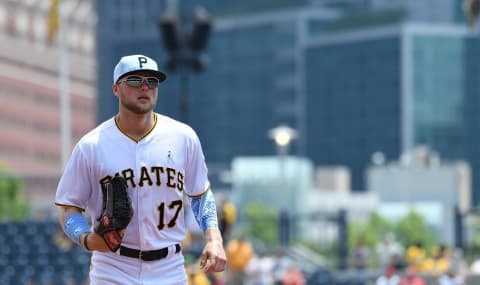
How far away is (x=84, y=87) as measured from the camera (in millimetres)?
178000

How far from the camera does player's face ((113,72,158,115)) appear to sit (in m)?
6.30

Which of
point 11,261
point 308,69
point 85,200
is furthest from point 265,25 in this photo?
point 85,200

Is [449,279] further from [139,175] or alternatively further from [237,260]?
[139,175]

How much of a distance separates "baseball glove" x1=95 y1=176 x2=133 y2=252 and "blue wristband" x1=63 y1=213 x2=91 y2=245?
0.24 m

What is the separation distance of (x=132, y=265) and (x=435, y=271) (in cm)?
1376

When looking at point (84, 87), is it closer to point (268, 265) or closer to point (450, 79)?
point (450, 79)

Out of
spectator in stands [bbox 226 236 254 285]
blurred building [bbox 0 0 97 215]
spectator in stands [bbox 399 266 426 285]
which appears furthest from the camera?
blurred building [bbox 0 0 97 215]

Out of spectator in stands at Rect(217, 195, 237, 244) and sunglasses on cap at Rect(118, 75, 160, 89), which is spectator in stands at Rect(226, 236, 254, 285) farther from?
sunglasses on cap at Rect(118, 75, 160, 89)

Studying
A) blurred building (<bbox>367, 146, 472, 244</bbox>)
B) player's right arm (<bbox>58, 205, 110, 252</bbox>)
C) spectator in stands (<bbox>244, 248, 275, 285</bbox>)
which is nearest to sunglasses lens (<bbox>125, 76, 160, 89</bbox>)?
player's right arm (<bbox>58, 205, 110, 252</bbox>)

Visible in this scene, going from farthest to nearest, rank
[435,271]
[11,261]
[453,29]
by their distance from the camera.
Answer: [453,29] → [11,261] → [435,271]

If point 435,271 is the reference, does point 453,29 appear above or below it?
above

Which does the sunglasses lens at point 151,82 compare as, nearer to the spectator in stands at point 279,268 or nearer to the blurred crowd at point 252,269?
the blurred crowd at point 252,269

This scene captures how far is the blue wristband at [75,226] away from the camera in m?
6.26

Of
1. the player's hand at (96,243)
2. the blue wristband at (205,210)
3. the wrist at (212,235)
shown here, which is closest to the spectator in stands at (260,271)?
the blue wristband at (205,210)
